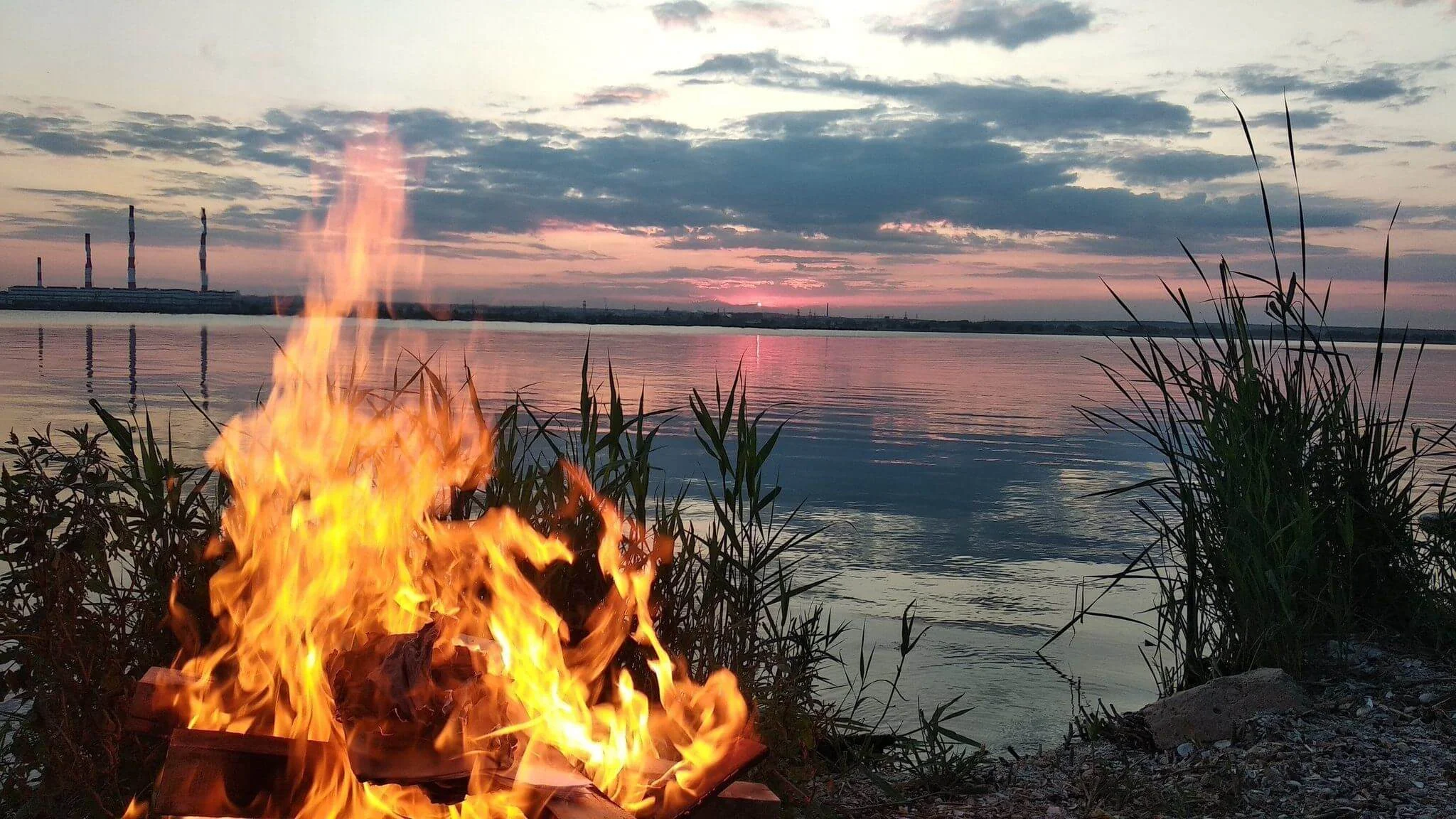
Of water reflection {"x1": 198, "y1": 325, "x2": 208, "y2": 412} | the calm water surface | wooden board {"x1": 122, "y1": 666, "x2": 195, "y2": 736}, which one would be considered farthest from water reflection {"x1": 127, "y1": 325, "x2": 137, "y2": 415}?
wooden board {"x1": 122, "y1": 666, "x2": 195, "y2": 736}

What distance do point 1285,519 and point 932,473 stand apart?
7397 mm

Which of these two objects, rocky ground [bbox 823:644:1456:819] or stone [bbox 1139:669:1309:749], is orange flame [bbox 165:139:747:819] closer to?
rocky ground [bbox 823:644:1456:819]

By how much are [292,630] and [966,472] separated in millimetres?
10278

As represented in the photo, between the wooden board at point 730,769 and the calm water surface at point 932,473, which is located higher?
the wooden board at point 730,769

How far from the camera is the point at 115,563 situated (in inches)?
244

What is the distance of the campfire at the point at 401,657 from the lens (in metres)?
2.60

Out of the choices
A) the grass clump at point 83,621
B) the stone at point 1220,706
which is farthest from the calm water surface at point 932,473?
the grass clump at point 83,621

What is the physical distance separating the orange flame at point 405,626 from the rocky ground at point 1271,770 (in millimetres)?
967

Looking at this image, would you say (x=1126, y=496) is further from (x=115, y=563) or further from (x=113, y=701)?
(x=113, y=701)

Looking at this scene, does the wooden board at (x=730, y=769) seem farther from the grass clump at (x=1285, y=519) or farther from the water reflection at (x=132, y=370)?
the water reflection at (x=132, y=370)

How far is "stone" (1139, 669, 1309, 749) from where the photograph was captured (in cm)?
402

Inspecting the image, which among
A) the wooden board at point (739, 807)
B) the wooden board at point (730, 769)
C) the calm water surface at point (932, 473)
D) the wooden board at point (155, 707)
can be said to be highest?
the wooden board at point (155, 707)

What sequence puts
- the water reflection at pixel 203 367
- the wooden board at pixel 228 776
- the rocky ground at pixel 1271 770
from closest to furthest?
the wooden board at pixel 228 776 → the rocky ground at pixel 1271 770 → the water reflection at pixel 203 367

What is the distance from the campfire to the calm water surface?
7.21 ft
